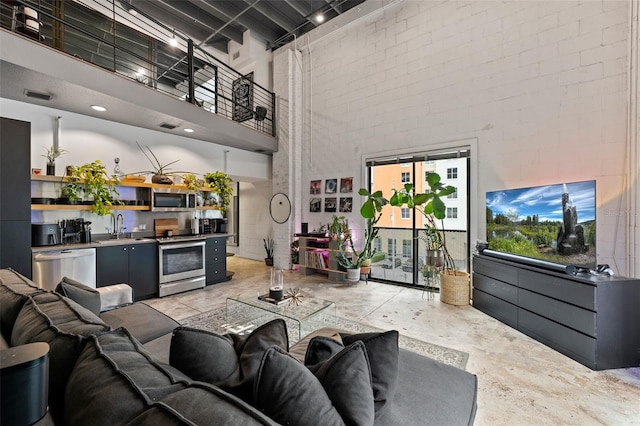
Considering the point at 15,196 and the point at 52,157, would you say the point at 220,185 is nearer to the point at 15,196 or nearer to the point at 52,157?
the point at 52,157

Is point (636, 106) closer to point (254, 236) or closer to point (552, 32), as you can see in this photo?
point (552, 32)

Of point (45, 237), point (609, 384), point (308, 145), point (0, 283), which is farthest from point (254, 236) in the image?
point (609, 384)

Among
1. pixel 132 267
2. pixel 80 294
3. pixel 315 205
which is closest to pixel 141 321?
pixel 80 294

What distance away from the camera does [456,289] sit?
397 centimetres

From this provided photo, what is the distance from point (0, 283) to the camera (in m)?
1.75

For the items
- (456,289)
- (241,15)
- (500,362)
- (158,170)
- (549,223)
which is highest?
(241,15)

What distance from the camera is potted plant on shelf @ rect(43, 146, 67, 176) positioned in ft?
12.6

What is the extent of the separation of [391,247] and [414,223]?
0.68 metres

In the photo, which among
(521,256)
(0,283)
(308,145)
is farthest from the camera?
(308,145)

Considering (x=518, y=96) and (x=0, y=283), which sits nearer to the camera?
(x=0, y=283)

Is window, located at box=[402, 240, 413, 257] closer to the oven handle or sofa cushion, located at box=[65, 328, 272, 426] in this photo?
the oven handle

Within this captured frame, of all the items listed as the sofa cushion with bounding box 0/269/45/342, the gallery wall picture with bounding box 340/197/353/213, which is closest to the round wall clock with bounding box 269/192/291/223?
the gallery wall picture with bounding box 340/197/353/213

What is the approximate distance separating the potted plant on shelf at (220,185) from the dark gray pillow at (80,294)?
3428 millimetres

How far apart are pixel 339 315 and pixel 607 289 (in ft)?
8.73
